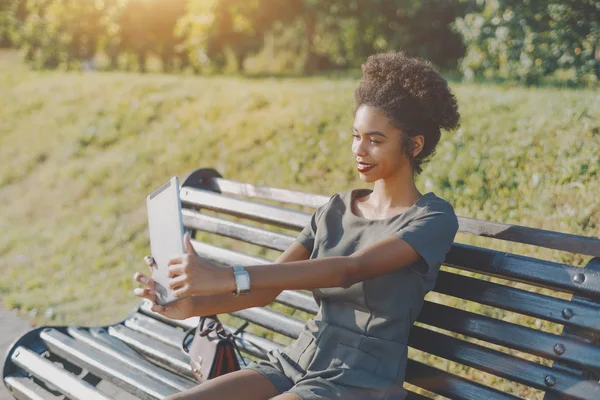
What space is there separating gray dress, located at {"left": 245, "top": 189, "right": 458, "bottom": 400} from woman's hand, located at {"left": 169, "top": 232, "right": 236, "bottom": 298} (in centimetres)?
53

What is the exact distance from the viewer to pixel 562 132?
18.4 ft

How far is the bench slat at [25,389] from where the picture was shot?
11.2 ft

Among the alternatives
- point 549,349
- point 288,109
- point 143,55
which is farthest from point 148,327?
point 143,55

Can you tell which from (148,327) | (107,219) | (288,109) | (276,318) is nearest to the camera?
(276,318)

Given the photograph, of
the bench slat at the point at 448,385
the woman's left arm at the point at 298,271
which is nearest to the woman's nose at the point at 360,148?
the woman's left arm at the point at 298,271

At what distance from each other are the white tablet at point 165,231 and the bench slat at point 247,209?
0.86 meters

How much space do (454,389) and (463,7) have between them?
13254 millimetres

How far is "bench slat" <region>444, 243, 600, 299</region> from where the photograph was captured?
2.42 m

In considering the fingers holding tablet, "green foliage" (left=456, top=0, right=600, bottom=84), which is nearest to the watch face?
the fingers holding tablet

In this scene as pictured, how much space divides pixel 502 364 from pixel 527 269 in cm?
35

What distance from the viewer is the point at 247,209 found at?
3.63m

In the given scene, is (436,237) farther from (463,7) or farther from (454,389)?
(463,7)

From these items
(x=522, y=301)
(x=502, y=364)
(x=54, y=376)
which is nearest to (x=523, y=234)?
(x=522, y=301)

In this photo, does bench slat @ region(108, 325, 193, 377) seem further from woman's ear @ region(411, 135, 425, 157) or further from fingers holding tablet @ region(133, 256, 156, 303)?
woman's ear @ region(411, 135, 425, 157)
